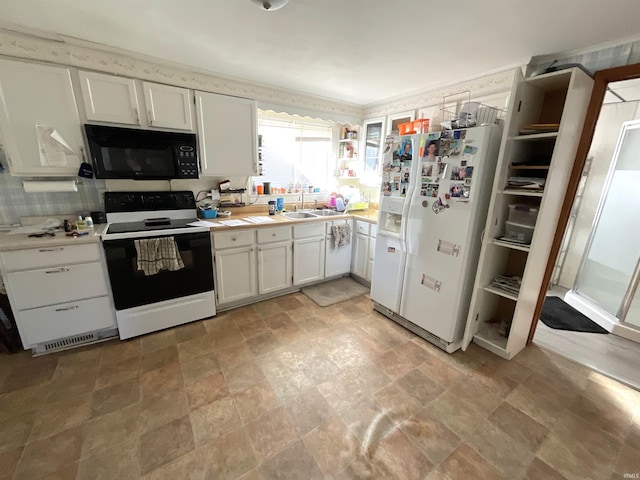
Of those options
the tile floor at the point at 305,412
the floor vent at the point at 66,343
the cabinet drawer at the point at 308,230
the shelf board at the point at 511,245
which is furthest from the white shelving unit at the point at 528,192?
the floor vent at the point at 66,343

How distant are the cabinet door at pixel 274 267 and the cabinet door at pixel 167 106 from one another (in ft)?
4.66

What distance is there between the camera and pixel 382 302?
2725 mm

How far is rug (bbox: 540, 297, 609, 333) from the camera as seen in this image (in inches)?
105

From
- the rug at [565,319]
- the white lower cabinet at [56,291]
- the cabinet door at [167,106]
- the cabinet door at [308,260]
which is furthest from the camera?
the cabinet door at [308,260]

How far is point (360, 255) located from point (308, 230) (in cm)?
82

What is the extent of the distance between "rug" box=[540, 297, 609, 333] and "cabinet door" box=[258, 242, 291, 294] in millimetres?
2810

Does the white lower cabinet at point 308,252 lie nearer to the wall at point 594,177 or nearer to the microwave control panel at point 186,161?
the microwave control panel at point 186,161

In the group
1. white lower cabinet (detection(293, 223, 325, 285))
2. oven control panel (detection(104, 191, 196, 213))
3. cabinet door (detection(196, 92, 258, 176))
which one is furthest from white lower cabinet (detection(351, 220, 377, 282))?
oven control panel (detection(104, 191, 196, 213))

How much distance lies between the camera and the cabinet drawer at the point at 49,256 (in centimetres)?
183

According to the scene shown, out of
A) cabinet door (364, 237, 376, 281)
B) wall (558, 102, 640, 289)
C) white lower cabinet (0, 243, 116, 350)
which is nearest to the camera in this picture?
white lower cabinet (0, 243, 116, 350)

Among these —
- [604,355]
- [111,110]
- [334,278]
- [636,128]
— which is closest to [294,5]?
[111,110]

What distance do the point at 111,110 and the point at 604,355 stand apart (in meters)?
4.71

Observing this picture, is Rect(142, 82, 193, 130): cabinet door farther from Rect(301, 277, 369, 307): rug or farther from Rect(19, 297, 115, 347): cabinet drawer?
Rect(301, 277, 369, 307): rug

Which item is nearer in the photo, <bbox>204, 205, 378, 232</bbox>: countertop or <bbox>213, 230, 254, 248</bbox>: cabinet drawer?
<bbox>213, 230, 254, 248</bbox>: cabinet drawer
